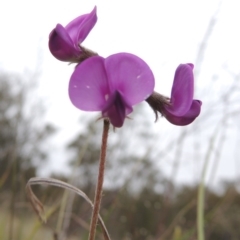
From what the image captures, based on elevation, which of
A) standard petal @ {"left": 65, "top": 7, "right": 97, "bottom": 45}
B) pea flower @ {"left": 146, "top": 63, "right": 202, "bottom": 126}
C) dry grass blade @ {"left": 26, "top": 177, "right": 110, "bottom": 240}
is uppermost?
standard petal @ {"left": 65, "top": 7, "right": 97, "bottom": 45}

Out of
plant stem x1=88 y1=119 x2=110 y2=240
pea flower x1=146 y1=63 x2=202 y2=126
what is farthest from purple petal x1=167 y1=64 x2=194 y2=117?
plant stem x1=88 y1=119 x2=110 y2=240

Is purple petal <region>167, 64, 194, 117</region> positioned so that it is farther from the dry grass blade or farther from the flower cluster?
the dry grass blade

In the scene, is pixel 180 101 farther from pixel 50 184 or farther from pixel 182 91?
pixel 50 184

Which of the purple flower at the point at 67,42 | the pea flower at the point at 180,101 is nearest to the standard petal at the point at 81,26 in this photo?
the purple flower at the point at 67,42

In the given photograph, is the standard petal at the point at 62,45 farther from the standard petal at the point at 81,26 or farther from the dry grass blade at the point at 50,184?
the dry grass blade at the point at 50,184

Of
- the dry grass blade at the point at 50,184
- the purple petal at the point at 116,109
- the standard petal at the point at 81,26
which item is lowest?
the dry grass blade at the point at 50,184

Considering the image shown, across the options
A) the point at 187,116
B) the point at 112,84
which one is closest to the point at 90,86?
the point at 112,84
